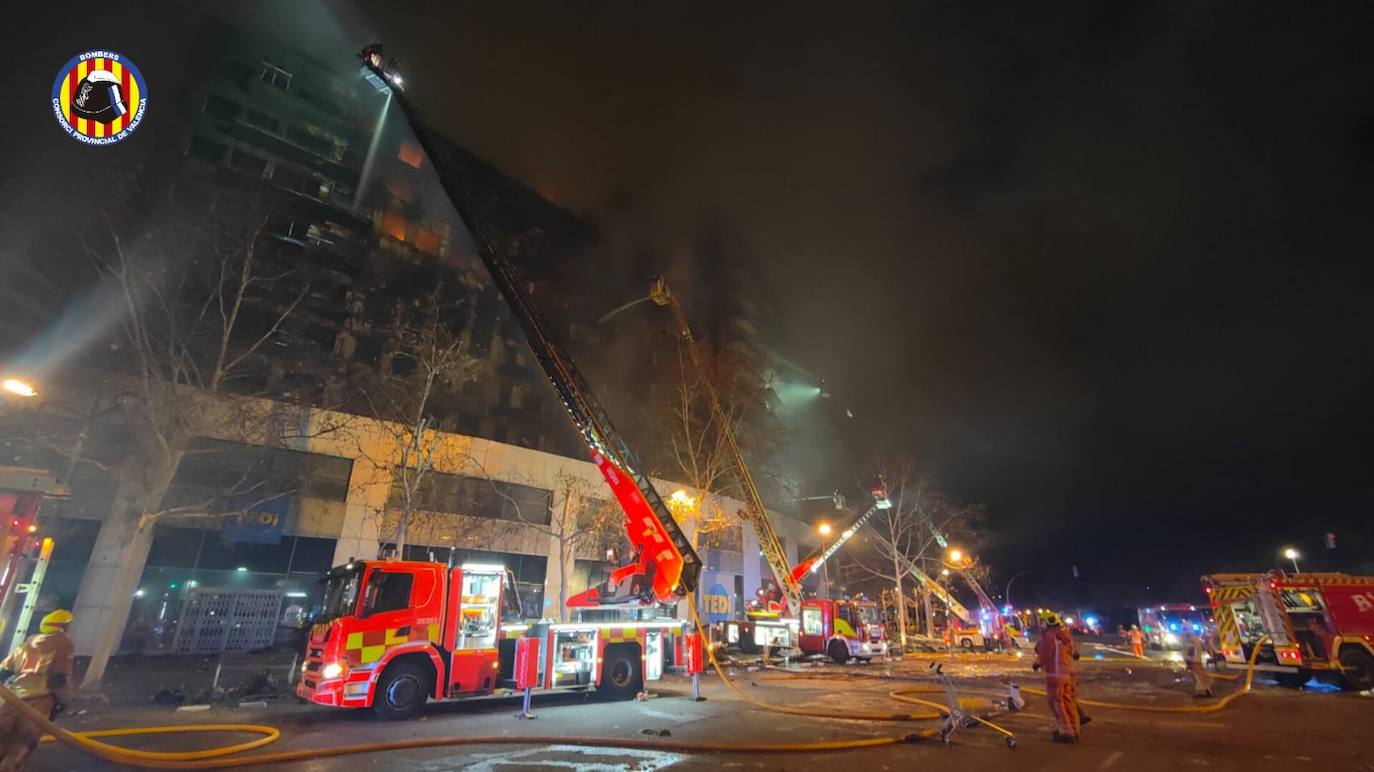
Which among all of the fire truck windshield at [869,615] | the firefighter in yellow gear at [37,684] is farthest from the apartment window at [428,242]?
the firefighter in yellow gear at [37,684]

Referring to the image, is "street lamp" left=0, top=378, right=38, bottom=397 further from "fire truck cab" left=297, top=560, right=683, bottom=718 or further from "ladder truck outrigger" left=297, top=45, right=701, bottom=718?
"ladder truck outrigger" left=297, top=45, right=701, bottom=718

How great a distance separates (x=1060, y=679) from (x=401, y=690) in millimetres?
10484

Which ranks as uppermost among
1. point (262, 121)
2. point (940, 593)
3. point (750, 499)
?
point (262, 121)

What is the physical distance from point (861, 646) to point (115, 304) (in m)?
26.6

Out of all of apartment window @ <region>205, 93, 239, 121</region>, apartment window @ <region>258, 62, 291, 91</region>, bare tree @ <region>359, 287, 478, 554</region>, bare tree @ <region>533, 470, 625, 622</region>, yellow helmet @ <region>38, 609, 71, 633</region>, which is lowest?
yellow helmet @ <region>38, 609, 71, 633</region>

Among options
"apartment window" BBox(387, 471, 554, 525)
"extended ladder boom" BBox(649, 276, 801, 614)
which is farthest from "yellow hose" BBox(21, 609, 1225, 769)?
"extended ladder boom" BBox(649, 276, 801, 614)

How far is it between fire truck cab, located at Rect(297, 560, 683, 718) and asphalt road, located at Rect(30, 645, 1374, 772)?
1.71ft

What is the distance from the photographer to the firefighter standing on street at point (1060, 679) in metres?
7.90

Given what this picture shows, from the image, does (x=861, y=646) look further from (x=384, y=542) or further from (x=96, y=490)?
(x=96, y=490)

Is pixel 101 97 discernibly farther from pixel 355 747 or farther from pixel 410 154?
pixel 410 154

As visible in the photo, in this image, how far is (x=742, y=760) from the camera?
273 inches

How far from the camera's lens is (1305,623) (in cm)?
1553

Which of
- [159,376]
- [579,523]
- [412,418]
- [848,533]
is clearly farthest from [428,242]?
[848,533]

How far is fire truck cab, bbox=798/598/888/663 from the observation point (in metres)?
22.3
